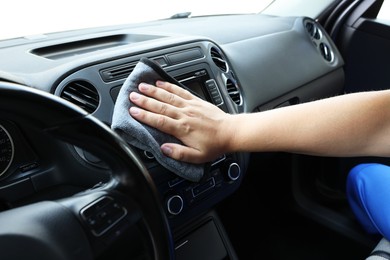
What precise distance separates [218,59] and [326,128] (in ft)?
1.19

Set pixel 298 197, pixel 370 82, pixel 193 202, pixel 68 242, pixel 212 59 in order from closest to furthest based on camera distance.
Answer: pixel 68 242 < pixel 193 202 < pixel 212 59 < pixel 298 197 < pixel 370 82

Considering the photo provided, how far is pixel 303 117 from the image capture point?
0.77 metres

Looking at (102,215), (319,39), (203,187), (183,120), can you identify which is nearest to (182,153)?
(183,120)

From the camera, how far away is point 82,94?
2.48 ft

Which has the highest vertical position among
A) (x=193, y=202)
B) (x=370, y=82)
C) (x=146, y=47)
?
(x=146, y=47)

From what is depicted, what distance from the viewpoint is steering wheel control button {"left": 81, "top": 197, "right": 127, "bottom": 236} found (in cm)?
47

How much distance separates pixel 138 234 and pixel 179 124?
0.89ft

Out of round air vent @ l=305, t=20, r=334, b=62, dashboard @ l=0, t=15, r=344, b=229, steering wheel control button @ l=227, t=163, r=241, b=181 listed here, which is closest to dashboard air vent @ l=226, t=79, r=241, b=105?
dashboard @ l=0, t=15, r=344, b=229

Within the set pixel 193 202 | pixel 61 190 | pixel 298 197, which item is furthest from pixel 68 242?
pixel 298 197

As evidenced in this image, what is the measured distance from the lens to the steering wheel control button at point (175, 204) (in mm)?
→ 816

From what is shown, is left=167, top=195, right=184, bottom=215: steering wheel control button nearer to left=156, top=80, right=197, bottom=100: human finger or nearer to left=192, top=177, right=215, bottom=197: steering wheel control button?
left=192, top=177, right=215, bottom=197: steering wheel control button

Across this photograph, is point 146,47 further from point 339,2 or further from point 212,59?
point 339,2

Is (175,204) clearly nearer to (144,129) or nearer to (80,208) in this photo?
(144,129)

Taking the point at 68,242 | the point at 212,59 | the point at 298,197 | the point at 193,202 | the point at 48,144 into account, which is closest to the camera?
the point at 68,242
